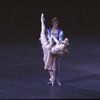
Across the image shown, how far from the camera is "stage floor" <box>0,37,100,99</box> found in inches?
297

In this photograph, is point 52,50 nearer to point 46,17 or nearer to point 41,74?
point 41,74

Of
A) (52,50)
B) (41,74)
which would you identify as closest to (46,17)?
(41,74)

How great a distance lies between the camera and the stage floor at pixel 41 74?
7.54 meters

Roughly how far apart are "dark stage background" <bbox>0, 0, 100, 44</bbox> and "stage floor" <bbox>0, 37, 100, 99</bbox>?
2.36 meters

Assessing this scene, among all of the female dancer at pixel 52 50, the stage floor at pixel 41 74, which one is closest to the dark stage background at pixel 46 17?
the stage floor at pixel 41 74

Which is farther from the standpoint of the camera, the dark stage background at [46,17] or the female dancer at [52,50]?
the dark stage background at [46,17]

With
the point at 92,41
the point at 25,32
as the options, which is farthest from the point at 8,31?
the point at 92,41

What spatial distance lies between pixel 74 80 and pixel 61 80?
327mm

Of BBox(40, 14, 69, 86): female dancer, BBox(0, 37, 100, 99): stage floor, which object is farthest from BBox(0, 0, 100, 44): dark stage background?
BBox(40, 14, 69, 86): female dancer

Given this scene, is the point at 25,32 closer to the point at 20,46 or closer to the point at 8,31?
the point at 8,31

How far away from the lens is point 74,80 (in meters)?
8.59

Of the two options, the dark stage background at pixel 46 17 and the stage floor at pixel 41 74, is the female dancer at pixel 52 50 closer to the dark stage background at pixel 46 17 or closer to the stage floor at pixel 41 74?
the stage floor at pixel 41 74

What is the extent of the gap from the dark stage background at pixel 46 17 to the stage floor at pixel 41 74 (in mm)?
2362

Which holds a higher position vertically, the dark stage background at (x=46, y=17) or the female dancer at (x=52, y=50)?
the dark stage background at (x=46, y=17)
